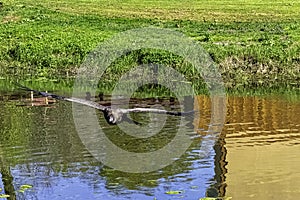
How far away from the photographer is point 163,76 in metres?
21.7

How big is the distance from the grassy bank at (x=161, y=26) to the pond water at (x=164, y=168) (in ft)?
19.2

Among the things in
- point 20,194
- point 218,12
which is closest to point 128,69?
point 20,194

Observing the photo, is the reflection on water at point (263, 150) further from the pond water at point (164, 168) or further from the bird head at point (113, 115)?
the bird head at point (113, 115)

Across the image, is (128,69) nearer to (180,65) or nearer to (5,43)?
(180,65)

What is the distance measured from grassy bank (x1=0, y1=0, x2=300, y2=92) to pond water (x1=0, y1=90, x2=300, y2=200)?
19.2 feet

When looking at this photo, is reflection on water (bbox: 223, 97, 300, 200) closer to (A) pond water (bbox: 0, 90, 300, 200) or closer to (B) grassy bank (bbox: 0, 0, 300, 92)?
(A) pond water (bbox: 0, 90, 300, 200)

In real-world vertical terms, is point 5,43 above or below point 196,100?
above

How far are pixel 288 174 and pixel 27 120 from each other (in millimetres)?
6366

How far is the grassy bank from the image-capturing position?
22.1 m

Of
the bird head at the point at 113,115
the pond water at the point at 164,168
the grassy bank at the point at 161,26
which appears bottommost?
the pond water at the point at 164,168

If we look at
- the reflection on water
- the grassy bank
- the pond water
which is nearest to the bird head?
the pond water

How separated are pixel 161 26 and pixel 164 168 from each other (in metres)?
19.0

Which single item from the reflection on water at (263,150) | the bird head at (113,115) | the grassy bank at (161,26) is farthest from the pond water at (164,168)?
the grassy bank at (161,26)

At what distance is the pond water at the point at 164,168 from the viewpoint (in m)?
10.4
